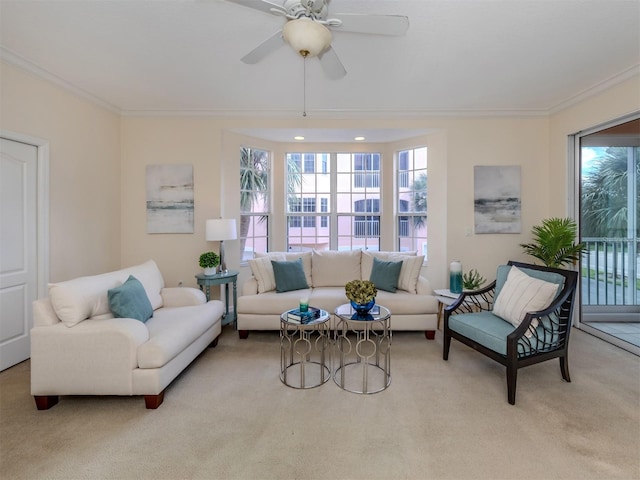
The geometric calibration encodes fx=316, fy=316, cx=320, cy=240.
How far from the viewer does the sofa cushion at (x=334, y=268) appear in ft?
13.5

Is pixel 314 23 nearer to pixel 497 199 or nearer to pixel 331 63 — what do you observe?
pixel 331 63

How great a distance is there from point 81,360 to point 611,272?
5.71 meters

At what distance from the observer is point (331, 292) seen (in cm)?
375

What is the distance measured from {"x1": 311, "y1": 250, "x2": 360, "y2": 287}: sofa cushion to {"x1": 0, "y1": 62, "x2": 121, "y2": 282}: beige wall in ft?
8.78

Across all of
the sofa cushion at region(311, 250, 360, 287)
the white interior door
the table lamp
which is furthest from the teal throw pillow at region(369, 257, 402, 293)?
the white interior door

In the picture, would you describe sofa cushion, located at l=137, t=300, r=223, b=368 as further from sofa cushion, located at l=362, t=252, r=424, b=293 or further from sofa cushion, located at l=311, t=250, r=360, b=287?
sofa cushion, located at l=362, t=252, r=424, b=293

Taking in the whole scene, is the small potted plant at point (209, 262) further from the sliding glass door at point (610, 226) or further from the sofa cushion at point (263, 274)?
the sliding glass door at point (610, 226)

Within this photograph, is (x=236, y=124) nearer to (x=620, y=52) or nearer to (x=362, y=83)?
(x=362, y=83)

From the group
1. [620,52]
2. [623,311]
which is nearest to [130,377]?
[620,52]

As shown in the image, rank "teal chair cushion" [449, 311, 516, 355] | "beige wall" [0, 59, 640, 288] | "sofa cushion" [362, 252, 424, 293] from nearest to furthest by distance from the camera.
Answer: "teal chair cushion" [449, 311, 516, 355], "sofa cushion" [362, 252, 424, 293], "beige wall" [0, 59, 640, 288]

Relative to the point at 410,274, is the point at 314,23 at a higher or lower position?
higher

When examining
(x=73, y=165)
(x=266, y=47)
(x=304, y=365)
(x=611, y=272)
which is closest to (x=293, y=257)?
(x=304, y=365)

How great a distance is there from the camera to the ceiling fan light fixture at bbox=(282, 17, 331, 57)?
1784mm

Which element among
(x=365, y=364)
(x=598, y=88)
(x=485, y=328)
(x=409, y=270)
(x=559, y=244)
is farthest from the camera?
(x=409, y=270)
